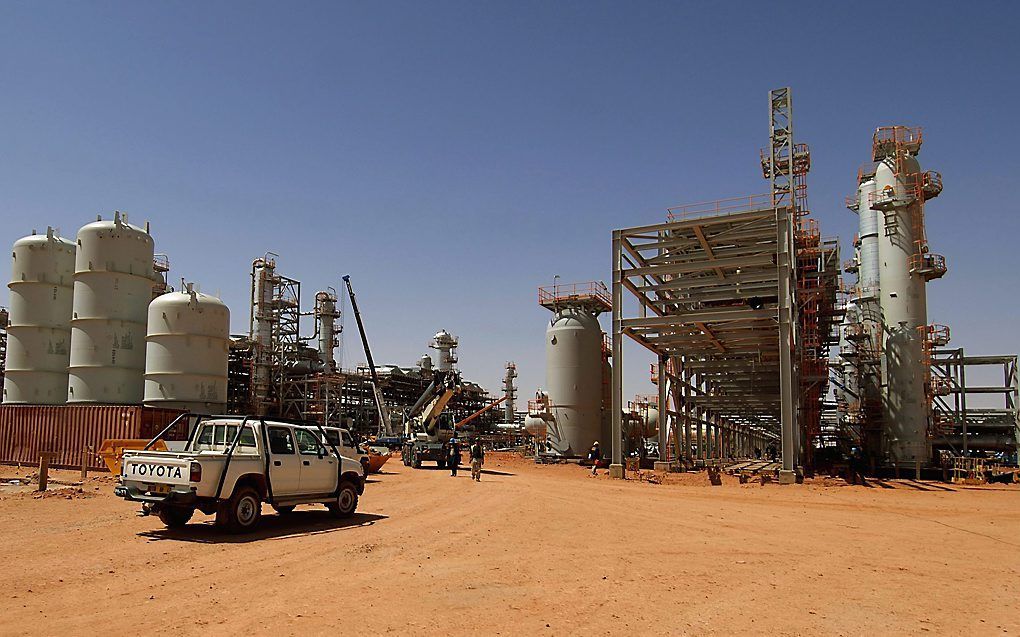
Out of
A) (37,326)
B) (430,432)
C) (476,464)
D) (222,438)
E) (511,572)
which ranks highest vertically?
(37,326)

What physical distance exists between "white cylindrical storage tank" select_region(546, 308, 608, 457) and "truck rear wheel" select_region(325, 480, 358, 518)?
30407 mm

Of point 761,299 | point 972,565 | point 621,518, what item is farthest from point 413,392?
point 972,565

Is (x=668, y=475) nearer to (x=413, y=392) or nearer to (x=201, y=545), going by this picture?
(x=201, y=545)

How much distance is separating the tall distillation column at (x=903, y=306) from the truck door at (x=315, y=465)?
29.6 meters

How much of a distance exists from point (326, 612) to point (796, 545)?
8.68m

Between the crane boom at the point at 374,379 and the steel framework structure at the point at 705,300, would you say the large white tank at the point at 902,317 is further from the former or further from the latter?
the crane boom at the point at 374,379

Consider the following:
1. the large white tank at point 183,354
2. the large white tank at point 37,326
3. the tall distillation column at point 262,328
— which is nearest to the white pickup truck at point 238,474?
the large white tank at point 183,354

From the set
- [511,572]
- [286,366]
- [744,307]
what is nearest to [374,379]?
[286,366]

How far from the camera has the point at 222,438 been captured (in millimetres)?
13977

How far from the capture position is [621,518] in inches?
651

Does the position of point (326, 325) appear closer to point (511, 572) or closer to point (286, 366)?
point (286, 366)

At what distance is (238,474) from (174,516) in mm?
1738

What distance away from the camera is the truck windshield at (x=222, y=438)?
13695 millimetres

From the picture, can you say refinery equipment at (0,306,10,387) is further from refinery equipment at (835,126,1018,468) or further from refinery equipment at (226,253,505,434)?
refinery equipment at (835,126,1018,468)
